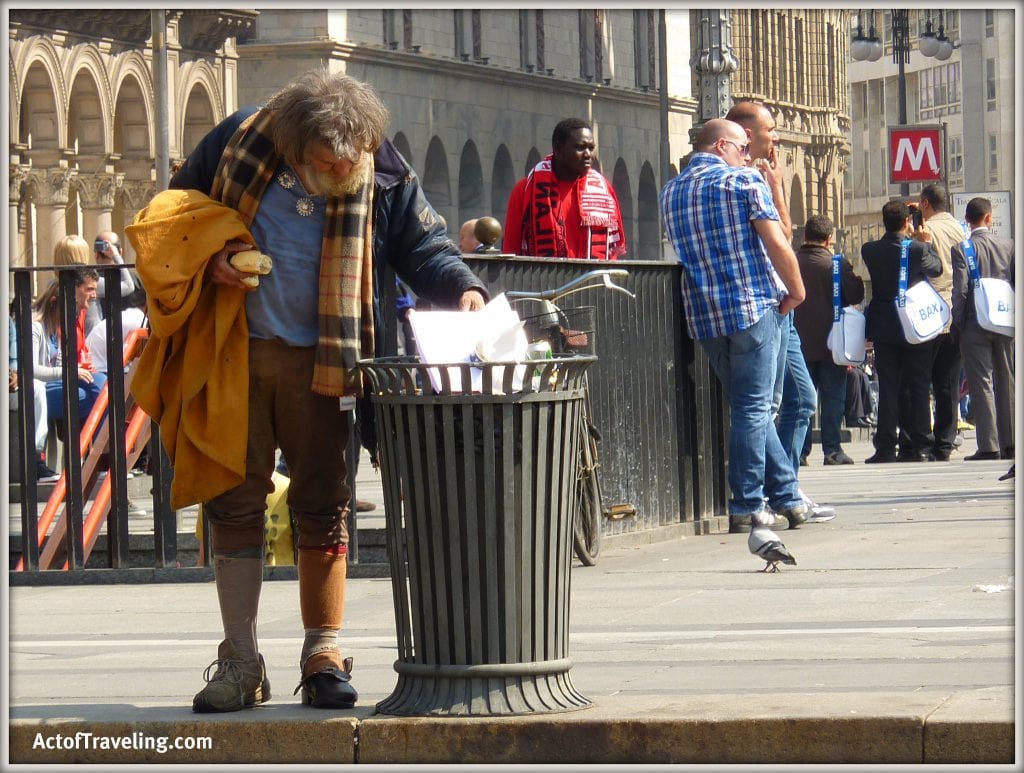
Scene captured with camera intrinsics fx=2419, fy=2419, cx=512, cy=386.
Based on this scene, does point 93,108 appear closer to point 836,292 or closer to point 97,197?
point 97,197

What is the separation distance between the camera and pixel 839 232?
86.1 m

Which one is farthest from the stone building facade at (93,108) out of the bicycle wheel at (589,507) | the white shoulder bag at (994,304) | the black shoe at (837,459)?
the bicycle wheel at (589,507)

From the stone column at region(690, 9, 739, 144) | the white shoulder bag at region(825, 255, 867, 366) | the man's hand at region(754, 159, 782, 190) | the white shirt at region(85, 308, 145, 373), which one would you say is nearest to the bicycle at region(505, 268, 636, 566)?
A: the man's hand at region(754, 159, 782, 190)

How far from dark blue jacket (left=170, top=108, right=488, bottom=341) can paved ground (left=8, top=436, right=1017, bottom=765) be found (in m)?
1.15

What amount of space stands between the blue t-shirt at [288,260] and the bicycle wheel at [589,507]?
381 centimetres

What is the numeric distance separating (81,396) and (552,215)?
4.29 m

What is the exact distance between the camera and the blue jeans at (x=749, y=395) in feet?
35.8

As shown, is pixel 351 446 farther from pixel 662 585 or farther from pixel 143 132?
pixel 143 132

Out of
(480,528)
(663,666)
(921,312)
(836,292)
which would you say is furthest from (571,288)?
(836,292)

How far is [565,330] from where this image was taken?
9.64m

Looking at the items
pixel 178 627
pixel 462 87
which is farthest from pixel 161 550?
pixel 462 87

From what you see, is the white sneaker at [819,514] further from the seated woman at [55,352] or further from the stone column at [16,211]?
the stone column at [16,211]

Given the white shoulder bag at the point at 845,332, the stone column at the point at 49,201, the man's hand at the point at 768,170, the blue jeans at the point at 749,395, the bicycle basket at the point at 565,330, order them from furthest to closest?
the stone column at the point at 49,201
the white shoulder bag at the point at 845,332
the man's hand at the point at 768,170
the blue jeans at the point at 749,395
the bicycle basket at the point at 565,330

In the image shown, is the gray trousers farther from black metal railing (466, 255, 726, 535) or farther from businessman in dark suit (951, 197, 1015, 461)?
black metal railing (466, 255, 726, 535)
